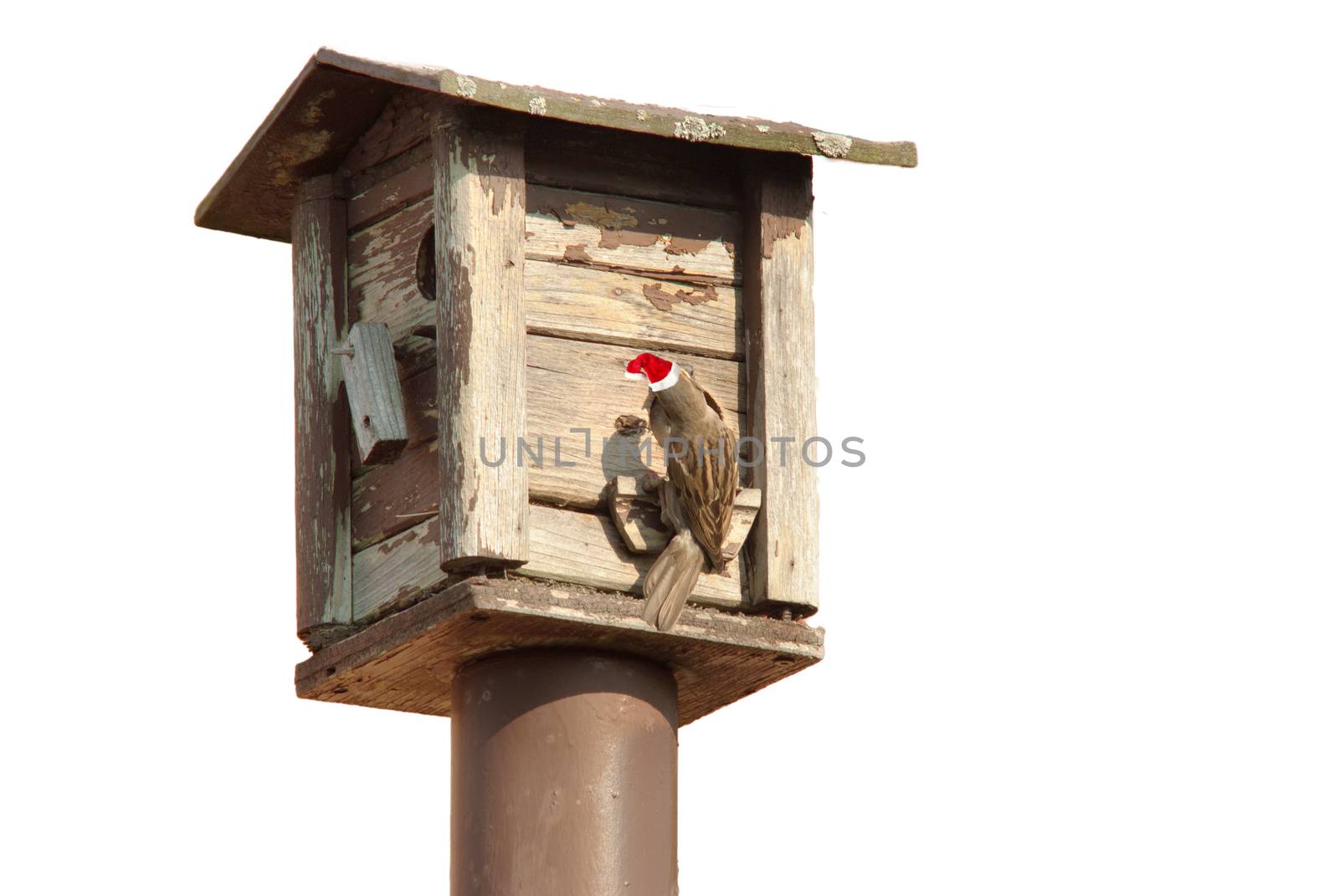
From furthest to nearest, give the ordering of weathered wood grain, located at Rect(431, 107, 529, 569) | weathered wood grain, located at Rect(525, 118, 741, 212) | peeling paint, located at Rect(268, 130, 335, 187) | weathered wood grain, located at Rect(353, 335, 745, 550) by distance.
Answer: peeling paint, located at Rect(268, 130, 335, 187), weathered wood grain, located at Rect(525, 118, 741, 212), weathered wood grain, located at Rect(353, 335, 745, 550), weathered wood grain, located at Rect(431, 107, 529, 569)

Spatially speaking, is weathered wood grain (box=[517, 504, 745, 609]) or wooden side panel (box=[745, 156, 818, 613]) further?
wooden side panel (box=[745, 156, 818, 613])

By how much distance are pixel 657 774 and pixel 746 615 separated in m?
0.48

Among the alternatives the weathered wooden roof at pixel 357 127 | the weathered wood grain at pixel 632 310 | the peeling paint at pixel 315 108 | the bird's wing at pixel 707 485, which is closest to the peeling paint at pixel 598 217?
the weathered wood grain at pixel 632 310

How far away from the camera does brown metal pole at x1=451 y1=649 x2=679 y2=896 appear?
8492 mm

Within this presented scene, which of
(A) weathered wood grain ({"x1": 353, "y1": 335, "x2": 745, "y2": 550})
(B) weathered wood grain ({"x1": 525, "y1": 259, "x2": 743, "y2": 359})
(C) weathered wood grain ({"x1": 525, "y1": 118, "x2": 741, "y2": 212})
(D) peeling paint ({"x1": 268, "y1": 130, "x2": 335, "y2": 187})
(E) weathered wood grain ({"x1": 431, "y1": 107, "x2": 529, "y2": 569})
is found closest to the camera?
(E) weathered wood grain ({"x1": 431, "y1": 107, "x2": 529, "y2": 569})

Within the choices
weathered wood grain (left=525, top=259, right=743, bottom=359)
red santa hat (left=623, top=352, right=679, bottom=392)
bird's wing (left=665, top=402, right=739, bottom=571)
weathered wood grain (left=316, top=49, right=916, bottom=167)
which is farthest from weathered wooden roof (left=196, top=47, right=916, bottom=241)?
bird's wing (left=665, top=402, right=739, bottom=571)

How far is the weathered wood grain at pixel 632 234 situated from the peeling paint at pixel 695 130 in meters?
0.28

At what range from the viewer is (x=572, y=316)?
344 inches

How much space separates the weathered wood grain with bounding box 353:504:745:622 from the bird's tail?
12cm

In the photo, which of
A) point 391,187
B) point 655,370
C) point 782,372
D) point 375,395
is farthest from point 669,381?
point 391,187

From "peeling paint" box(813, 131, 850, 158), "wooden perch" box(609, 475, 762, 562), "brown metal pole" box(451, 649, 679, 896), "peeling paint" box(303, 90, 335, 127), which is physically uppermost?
"peeling paint" box(303, 90, 335, 127)

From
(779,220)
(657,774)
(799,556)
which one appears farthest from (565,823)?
(779,220)

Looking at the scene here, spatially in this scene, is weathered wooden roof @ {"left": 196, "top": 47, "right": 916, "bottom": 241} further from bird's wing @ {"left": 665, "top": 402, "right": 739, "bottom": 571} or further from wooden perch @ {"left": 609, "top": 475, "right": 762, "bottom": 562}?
wooden perch @ {"left": 609, "top": 475, "right": 762, "bottom": 562}

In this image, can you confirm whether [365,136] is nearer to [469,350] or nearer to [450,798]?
[469,350]
